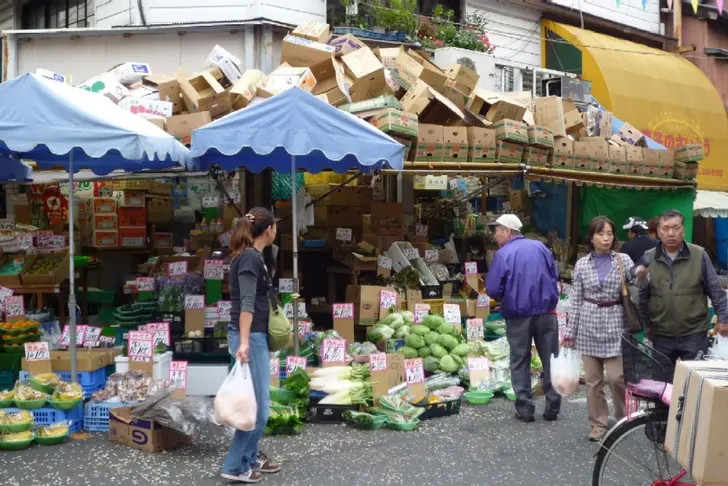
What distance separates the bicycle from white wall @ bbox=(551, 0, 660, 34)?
44.8 feet

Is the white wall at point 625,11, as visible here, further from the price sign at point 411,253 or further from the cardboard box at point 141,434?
the cardboard box at point 141,434

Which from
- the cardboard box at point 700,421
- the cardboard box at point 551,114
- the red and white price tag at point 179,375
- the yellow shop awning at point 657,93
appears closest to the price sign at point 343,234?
the cardboard box at point 551,114

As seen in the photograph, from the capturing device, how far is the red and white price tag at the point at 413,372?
755 cm

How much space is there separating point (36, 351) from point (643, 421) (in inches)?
216

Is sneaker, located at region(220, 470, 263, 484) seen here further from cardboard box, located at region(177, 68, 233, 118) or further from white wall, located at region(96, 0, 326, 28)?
white wall, located at region(96, 0, 326, 28)

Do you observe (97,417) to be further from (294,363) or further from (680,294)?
(680,294)

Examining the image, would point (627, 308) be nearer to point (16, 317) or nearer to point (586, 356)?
point (586, 356)

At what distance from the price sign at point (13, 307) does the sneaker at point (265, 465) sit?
4249mm

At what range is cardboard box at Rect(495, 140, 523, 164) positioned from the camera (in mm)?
10398

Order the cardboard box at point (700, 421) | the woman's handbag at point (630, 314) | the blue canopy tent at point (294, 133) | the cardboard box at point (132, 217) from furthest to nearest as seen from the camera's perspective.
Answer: the cardboard box at point (132, 217) < the blue canopy tent at point (294, 133) < the woman's handbag at point (630, 314) < the cardboard box at point (700, 421)

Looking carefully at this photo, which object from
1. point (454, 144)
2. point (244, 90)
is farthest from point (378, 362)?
point (244, 90)

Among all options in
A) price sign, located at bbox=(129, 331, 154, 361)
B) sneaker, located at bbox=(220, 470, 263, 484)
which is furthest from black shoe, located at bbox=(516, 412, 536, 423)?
price sign, located at bbox=(129, 331, 154, 361)

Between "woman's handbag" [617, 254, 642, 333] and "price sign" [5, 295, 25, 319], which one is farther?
"price sign" [5, 295, 25, 319]

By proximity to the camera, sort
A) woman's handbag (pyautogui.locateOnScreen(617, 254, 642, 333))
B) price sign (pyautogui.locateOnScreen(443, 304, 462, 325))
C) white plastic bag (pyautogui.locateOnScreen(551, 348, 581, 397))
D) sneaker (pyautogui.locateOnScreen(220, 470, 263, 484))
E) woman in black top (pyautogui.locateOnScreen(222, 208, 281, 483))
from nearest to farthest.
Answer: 1. woman in black top (pyautogui.locateOnScreen(222, 208, 281, 483))
2. sneaker (pyautogui.locateOnScreen(220, 470, 263, 484))
3. woman's handbag (pyautogui.locateOnScreen(617, 254, 642, 333))
4. white plastic bag (pyautogui.locateOnScreen(551, 348, 581, 397))
5. price sign (pyautogui.locateOnScreen(443, 304, 462, 325))
